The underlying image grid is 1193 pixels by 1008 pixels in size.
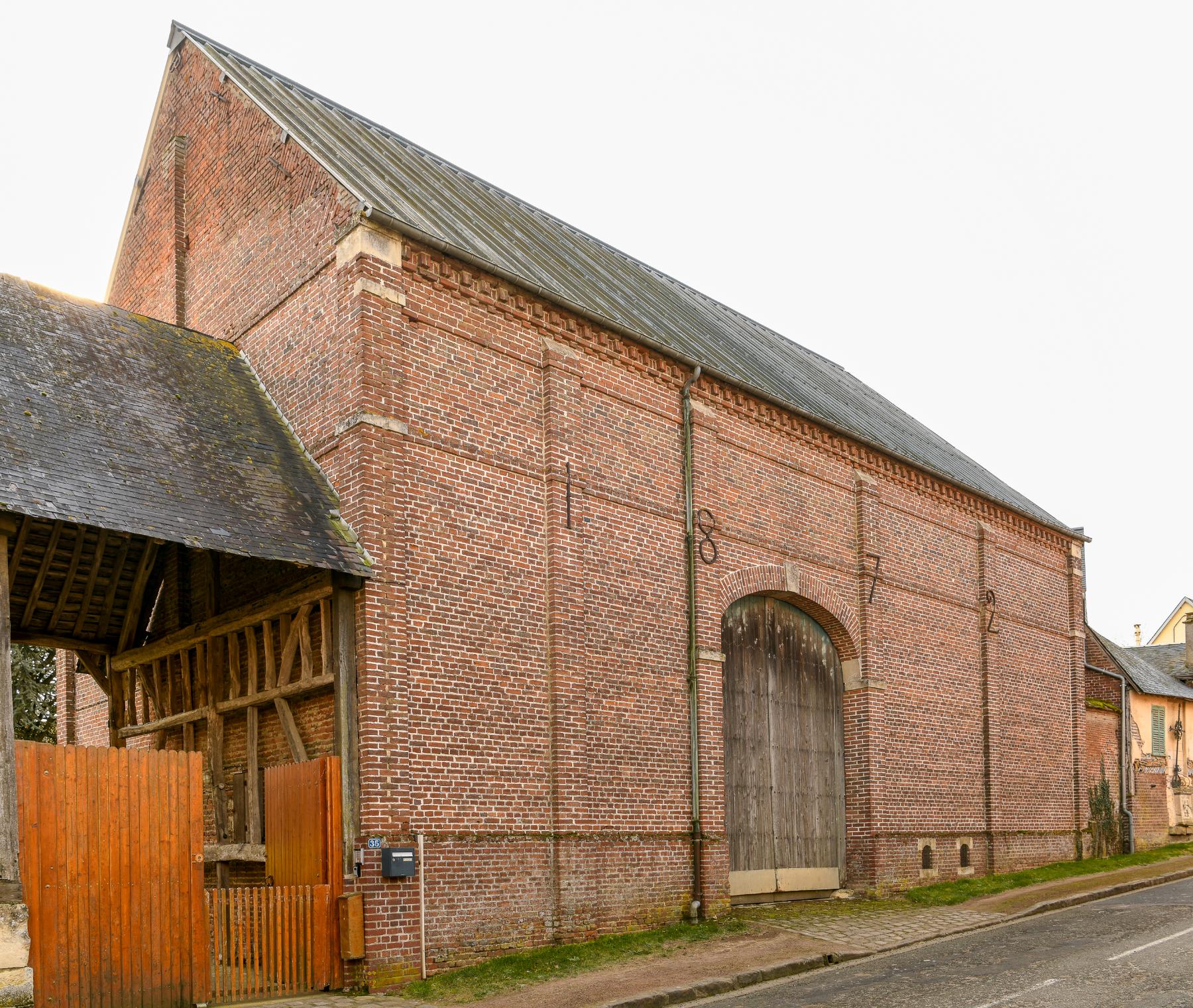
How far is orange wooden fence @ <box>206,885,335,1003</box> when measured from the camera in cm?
1091

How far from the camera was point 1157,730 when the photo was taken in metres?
30.3

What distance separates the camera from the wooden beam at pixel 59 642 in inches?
575

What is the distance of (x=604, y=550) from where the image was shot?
48.8ft

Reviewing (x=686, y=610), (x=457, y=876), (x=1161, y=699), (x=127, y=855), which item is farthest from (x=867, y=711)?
(x=1161, y=699)

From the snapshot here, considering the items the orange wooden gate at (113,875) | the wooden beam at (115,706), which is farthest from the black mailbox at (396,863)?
the wooden beam at (115,706)

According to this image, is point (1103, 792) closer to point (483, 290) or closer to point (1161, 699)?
point (1161, 699)

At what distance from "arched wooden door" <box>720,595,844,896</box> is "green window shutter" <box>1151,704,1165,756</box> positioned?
14.5 m

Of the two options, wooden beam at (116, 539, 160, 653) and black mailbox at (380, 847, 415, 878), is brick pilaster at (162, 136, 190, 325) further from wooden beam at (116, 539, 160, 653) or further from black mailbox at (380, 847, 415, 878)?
black mailbox at (380, 847, 415, 878)

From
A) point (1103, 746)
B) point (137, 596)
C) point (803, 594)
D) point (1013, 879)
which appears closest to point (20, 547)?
point (137, 596)

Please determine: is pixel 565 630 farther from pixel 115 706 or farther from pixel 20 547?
pixel 115 706

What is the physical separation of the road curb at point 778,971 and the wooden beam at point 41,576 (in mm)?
7429

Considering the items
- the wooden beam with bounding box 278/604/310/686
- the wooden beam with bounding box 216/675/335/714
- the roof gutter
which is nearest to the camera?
the wooden beam with bounding box 216/675/335/714

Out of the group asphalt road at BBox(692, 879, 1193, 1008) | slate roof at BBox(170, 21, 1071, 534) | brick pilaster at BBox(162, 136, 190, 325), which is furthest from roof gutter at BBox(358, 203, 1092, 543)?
asphalt road at BBox(692, 879, 1193, 1008)

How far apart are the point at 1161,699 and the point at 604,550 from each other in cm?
2162
